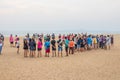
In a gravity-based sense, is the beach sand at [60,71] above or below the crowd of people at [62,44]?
below

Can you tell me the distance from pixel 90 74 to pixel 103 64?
3.26m

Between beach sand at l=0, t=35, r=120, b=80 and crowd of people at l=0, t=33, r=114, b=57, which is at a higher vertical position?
crowd of people at l=0, t=33, r=114, b=57

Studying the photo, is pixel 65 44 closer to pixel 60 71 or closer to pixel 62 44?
pixel 62 44

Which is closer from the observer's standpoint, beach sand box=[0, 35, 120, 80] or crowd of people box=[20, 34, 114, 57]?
beach sand box=[0, 35, 120, 80]

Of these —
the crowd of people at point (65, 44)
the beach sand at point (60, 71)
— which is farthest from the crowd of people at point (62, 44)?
the beach sand at point (60, 71)

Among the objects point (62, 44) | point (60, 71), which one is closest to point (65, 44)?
point (62, 44)

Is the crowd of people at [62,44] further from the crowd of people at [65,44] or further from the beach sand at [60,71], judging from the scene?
the beach sand at [60,71]

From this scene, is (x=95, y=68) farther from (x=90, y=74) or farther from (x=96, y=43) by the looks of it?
(x=96, y=43)

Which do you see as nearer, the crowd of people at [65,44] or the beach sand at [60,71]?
the beach sand at [60,71]

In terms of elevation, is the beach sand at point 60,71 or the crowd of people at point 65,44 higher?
the crowd of people at point 65,44

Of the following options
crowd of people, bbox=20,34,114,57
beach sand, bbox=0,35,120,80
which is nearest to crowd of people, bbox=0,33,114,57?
crowd of people, bbox=20,34,114,57

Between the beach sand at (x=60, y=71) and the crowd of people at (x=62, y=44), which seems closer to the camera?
the beach sand at (x=60, y=71)

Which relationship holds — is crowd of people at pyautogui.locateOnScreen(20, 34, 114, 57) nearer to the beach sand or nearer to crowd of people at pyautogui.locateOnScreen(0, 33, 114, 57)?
crowd of people at pyautogui.locateOnScreen(0, 33, 114, 57)

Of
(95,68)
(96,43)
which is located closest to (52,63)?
(95,68)
